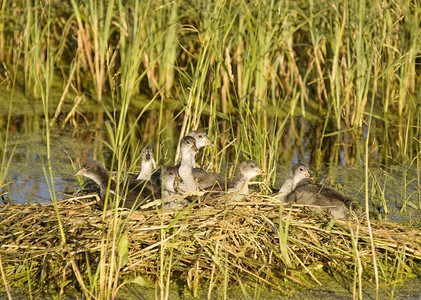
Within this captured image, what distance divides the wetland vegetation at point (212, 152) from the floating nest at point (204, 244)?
0.05 ft

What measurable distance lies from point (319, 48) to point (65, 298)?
6.97 m

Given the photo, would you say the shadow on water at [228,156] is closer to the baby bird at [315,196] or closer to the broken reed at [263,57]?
the broken reed at [263,57]

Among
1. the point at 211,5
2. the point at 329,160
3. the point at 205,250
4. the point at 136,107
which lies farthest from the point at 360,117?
the point at 205,250

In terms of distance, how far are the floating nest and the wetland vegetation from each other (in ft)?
0.05

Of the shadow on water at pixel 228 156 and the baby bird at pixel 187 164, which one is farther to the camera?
the shadow on water at pixel 228 156

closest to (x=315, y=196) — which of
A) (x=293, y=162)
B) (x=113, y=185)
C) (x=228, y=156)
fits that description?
(x=113, y=185)

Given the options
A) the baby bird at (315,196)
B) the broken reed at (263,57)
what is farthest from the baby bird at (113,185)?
the broken reed at (263,57)

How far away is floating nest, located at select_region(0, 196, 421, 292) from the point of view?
539 centimetres

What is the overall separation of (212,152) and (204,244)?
2345 millimetres

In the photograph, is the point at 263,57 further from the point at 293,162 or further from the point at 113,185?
the point at 113,185

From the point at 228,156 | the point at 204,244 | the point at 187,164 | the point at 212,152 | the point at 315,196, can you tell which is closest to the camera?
the point at 204,244

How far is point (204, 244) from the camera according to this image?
5570mm

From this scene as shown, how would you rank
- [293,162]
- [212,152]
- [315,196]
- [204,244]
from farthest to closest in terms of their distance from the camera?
[293,162] < [212,152] < [315,196] < [204,244]

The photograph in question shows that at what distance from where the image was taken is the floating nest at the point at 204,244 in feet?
17.7
